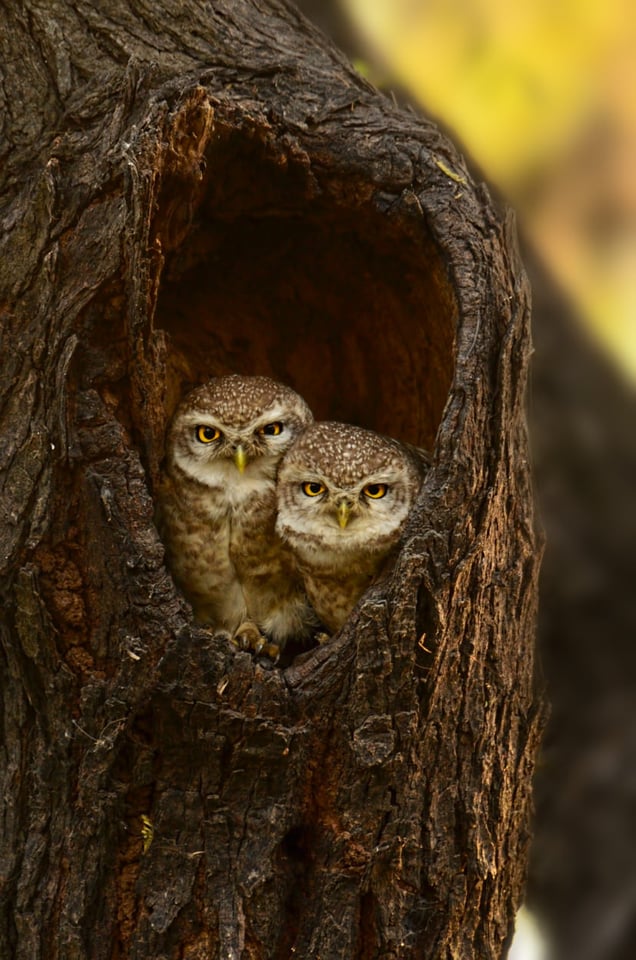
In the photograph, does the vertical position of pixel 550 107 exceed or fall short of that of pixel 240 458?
it exceeds it

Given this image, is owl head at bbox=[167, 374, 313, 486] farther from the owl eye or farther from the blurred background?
the blurred background

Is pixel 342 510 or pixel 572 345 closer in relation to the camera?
pixel 572 345

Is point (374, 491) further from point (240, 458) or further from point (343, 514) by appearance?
point (240, 458)

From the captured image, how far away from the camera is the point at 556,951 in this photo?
8.59 ft

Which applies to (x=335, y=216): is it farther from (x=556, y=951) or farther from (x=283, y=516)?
(x=556, y=951)

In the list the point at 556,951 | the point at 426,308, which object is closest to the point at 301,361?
the point at 426,308

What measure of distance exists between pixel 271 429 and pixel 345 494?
41 cm

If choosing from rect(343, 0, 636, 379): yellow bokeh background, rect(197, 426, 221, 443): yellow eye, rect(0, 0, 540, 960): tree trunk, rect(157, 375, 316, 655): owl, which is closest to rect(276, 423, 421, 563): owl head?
rect(157, 375, 316, 655): owl

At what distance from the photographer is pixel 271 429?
3844mm

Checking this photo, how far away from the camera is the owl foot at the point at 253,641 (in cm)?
361

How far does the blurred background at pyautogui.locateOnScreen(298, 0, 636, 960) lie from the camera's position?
264 cm

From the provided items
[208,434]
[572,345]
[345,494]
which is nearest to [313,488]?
[345,494]

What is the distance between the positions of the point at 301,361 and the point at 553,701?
1768 millimetres

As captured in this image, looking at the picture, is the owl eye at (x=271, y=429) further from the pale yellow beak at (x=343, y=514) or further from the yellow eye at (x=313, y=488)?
the pale yellow beak at (x=343, y=514)
